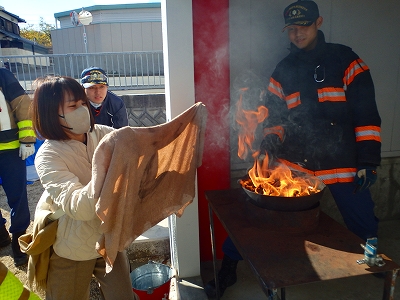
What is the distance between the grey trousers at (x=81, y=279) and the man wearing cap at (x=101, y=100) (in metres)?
2.03

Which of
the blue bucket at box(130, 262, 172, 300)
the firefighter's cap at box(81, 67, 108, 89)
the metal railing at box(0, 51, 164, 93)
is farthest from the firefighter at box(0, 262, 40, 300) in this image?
the metal railing at box(0, 51, 164, 93)

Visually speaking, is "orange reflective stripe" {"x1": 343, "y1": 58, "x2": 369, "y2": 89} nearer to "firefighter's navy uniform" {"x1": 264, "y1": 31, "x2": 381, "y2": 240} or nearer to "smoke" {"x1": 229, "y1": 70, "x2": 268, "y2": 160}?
"firefighter's navy uniform" {"x1": 264, "y1": 31, "x2": 381, "y2": 240}

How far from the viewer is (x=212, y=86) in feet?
10.1

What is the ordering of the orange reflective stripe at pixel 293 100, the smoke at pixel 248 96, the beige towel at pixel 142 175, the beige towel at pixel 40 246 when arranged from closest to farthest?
the beige towel at pixel 142 175
the beige towel at pixel 40 246
the orange reflective stripe at pixel 293 100
the smoke at pixel 248 96

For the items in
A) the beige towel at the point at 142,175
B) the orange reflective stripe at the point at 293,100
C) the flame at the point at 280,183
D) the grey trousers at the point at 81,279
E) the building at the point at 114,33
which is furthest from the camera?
the building at the point at 114,33

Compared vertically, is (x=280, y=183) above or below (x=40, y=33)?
below

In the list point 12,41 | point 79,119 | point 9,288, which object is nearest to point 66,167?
point 79,119

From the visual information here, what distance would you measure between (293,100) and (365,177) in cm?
97

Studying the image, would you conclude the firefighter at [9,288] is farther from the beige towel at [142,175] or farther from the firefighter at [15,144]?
the firefighter at [15,144]

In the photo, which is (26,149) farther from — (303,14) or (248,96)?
(303,14)

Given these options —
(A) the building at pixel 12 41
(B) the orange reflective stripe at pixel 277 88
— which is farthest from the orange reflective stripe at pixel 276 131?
(A) the building at pixel 12 41

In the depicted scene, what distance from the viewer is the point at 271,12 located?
3.41 meters

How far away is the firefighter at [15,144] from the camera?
144 inches

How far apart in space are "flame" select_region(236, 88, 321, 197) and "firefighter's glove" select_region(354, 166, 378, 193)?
1.85 feet
